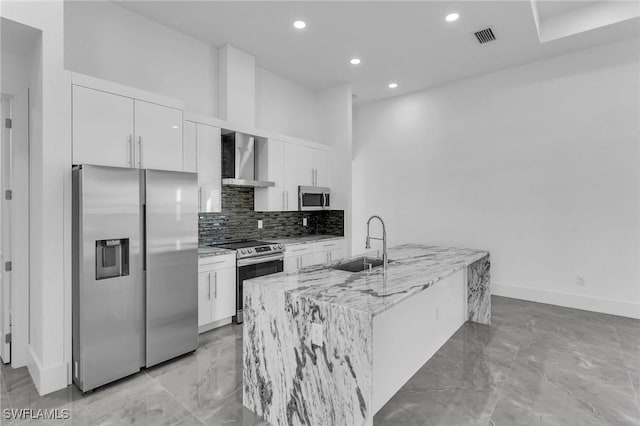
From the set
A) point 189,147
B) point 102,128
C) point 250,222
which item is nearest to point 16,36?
point 102,128

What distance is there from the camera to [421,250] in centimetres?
354

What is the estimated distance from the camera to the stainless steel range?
371 cm

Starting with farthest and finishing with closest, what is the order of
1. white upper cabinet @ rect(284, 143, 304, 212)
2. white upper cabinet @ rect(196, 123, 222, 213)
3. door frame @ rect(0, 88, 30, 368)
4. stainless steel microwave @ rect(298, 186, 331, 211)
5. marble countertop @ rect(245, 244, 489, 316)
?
stainless steel microwave @ rect(298, 186, 331, 211)
white upper cabinet @ rect(284, 143, 304, 212)
white upper cabinet @ rect(196, 123, 222, 213)
door frame @ rect(0, 88, 30, 368)
marble countertop @ rect(245, 244, 489, 316)

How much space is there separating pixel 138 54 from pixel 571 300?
6.16 meters

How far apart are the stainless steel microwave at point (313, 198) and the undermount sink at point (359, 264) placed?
2.15 meters

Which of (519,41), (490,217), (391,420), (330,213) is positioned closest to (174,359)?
(391,420)

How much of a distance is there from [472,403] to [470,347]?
96 cm

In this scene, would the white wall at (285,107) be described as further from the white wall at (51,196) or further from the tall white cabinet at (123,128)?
the white wall at (51,196)

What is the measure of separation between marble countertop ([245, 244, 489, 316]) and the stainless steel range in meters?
1.45

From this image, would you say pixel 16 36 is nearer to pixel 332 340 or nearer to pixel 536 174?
pixel 332 340

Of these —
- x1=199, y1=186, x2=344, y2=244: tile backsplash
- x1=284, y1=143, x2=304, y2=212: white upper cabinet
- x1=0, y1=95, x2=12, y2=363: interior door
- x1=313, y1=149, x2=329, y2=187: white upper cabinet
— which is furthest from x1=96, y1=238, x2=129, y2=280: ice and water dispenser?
x1=313, y1=149, x2=329, y2=187: white upper cabinet

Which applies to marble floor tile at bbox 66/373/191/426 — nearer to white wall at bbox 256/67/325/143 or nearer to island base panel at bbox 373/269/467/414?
island base panel at bbox 373/269/467/414

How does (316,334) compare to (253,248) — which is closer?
(316,334)

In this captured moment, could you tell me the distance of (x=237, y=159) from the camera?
4012 mm
